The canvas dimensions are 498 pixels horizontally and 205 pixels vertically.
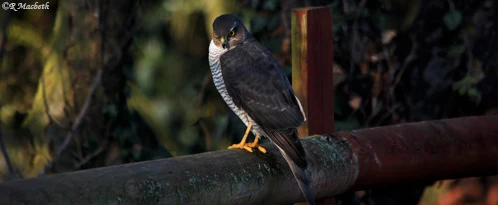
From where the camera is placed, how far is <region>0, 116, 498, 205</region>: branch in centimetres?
168

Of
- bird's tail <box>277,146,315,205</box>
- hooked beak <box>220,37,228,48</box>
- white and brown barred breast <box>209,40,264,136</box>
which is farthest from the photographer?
hooked beak <box>220,37,228,48</box>

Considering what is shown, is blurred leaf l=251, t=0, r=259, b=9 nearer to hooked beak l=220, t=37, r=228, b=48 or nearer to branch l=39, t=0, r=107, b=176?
branch l=39, t=0, r=107, b=176

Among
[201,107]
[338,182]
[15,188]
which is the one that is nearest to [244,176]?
[338,182]

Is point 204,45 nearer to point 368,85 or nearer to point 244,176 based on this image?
point 368,85

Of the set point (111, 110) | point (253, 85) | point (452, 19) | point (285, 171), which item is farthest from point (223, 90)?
point (452, 19)

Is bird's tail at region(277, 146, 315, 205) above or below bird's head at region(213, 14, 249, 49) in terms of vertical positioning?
below

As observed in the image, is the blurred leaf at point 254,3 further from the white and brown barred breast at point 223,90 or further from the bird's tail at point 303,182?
the bird's tail at point 303,182

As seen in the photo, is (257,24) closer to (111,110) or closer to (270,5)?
(270,5)

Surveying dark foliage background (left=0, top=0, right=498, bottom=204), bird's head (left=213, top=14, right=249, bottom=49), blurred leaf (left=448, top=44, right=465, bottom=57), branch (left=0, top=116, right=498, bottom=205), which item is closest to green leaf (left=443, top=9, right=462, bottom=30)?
dark foliage background (left=0, top=0, right=498, bottom=204)

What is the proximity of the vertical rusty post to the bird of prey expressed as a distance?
6 cm

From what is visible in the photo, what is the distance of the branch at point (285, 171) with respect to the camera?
1.68 m

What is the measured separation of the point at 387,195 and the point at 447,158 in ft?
5.78

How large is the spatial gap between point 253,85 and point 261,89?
1.3 inches

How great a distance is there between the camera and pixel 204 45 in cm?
389
